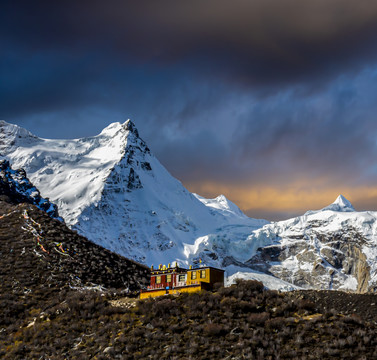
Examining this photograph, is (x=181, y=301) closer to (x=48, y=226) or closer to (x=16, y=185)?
(x=48, y=226)

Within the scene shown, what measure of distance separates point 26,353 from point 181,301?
38.5ft

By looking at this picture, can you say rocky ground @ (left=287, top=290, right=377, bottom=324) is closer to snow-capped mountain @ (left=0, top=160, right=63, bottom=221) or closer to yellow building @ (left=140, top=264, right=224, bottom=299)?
yellow building @ (left=140, top=264, right=224, bottom=299)

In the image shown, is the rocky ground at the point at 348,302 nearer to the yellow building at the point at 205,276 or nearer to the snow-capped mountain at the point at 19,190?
the yellow building at the point at 205,276

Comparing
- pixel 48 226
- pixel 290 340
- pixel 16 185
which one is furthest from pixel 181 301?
pixel 16 185

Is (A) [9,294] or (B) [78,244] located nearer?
(A) [9,294]

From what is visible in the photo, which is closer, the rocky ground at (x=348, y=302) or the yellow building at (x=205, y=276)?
the yellow building at (x=205, y=276)

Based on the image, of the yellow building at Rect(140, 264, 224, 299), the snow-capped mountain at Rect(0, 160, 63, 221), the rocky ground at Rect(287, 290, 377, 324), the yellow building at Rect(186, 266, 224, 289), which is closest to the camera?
the yellow building at Rect(140, 264, 224, 299)

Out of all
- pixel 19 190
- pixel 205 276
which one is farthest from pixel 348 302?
pixel 19 190

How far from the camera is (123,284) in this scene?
2121 inches

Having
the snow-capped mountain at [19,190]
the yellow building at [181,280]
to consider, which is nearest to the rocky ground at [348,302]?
the yellow building at [181,280]

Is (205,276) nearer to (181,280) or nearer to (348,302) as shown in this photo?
(181,280)

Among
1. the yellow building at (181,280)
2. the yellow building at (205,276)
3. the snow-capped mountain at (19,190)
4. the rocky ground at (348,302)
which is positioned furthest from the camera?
the snow-capped mountain at (19,190)

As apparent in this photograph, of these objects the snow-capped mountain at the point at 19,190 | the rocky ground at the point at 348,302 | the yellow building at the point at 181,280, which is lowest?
the rocky ground at the point at 348,302

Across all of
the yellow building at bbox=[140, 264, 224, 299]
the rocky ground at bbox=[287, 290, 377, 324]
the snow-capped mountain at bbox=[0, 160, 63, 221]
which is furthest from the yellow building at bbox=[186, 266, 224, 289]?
the snow-capped mountain at bbox=[0, 160, 63, 221]
